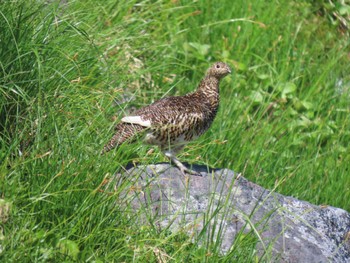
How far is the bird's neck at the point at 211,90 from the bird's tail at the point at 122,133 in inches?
Answer: 32.4

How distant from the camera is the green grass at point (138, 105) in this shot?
15.5ft

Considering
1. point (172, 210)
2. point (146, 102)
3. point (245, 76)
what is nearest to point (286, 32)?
point (245, 76)

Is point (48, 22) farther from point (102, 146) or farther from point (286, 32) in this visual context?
point (286, 32)

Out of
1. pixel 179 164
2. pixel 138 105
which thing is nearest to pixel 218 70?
pixel 138 105

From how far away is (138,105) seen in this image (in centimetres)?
737

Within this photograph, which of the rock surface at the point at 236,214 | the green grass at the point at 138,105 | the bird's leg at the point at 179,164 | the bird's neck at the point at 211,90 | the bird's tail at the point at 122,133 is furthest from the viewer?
the bird's neck at the point at 211,90

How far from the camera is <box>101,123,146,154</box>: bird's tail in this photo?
18.2ft

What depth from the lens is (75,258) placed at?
4504mm

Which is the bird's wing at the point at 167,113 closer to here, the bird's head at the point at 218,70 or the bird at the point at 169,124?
the bird at the point at 169,124

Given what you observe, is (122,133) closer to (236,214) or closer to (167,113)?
(167,113)

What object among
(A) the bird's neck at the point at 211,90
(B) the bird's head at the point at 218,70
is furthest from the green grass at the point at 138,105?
(B) the bird's head at the point at 218,70

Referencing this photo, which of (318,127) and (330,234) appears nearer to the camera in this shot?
(330,234)

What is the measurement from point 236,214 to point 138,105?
7.06 ft

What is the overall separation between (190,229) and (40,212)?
0.79m
